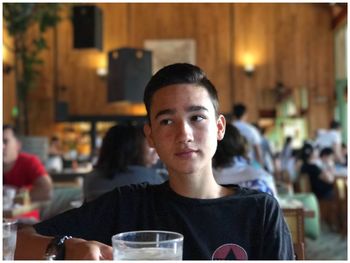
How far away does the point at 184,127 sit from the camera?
4.06ft

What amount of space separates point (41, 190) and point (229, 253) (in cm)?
299

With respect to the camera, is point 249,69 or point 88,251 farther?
point 249,69

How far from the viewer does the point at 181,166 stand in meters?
1.29

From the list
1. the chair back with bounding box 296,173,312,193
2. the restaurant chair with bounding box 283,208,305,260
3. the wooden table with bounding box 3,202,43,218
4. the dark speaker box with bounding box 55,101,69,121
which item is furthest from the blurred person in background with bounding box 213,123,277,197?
the dark speaker box with bounding box 55,101,69,121

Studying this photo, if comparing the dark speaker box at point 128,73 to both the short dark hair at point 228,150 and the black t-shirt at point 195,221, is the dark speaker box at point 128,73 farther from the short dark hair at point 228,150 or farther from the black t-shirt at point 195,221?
the black t-shirt at point 195,221

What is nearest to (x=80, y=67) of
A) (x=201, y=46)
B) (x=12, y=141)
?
(x=201, y=46)

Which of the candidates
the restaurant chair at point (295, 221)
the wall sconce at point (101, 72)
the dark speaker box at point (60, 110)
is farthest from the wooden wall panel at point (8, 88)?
the restaurant chair at point (295, 221)

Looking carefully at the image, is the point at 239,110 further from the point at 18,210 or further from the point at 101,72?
the point at 101,72

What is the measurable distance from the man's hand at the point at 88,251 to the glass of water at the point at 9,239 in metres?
0.14

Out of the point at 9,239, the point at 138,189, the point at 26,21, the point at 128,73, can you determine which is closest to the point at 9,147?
the point at 138,189

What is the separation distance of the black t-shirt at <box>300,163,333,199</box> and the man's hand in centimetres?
625

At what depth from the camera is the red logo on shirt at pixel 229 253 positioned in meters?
1.30

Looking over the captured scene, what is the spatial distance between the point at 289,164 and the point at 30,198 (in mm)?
6984

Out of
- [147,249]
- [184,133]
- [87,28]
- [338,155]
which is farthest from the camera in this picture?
[338,155]
